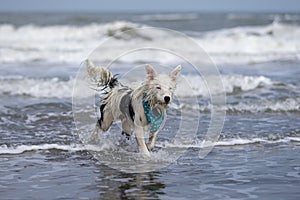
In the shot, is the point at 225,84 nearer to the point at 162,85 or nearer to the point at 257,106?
the point at 257,106

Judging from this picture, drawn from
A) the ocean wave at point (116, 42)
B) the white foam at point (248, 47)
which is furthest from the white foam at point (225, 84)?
the white foam at point (248, 47)

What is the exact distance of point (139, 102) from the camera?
24.1ft

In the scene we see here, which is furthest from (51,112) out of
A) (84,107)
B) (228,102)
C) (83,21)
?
(83,21)

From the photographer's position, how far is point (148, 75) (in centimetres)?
701

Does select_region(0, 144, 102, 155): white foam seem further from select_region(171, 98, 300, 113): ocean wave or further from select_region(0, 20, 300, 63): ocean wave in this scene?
select_region(0, 20, 300, 63): ocean wave

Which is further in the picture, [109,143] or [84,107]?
[84,107]

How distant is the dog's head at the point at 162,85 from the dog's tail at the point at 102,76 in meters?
1.38

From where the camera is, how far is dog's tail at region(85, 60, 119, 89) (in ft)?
27.2

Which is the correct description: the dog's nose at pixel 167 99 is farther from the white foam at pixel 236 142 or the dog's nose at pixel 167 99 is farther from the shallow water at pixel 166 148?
the white foam at pixel 236 142

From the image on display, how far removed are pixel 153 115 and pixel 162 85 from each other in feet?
1.95

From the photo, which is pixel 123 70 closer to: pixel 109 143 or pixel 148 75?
pixel 109 143

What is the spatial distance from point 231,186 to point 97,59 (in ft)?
50.3

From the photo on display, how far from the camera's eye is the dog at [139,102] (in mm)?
6934

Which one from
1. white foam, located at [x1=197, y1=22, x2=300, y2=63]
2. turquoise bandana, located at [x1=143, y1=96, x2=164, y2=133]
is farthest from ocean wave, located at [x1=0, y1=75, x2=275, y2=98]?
white foam, located at [x1=197, y1=22, x2=300, y2=63]
